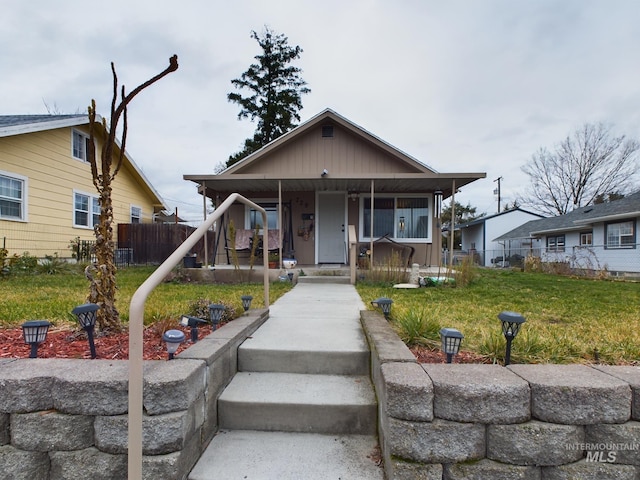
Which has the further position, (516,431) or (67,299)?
(67,299)

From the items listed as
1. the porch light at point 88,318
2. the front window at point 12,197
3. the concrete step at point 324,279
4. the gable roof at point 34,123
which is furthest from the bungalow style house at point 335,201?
the porch light at point 88,318

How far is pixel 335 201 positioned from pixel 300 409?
8.14 m

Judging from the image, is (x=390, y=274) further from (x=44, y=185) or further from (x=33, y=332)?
(x=44, y=185)

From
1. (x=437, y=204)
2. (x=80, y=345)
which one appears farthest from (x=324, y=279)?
(x=80, y=345)

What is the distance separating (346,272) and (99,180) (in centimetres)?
579

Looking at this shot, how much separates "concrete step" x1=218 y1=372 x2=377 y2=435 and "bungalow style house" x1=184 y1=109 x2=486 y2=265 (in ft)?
23.7

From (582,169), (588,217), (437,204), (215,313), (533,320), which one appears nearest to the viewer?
(215,313)

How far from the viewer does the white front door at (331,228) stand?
983 cm

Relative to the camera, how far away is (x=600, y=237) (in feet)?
49.7

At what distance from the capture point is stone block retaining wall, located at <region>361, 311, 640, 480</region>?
1.54 m

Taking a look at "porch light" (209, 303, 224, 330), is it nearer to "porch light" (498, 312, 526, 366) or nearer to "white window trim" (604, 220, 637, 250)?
"porch light" (498, 312, 526, 366)

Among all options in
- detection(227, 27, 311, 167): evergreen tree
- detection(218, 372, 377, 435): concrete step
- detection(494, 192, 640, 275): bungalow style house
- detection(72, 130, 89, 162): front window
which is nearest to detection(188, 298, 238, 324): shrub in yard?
detection(218, 372, 377, 435): concrete step

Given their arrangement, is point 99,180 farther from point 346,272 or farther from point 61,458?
point 346,272

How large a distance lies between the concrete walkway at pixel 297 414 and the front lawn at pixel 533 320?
601 mm
